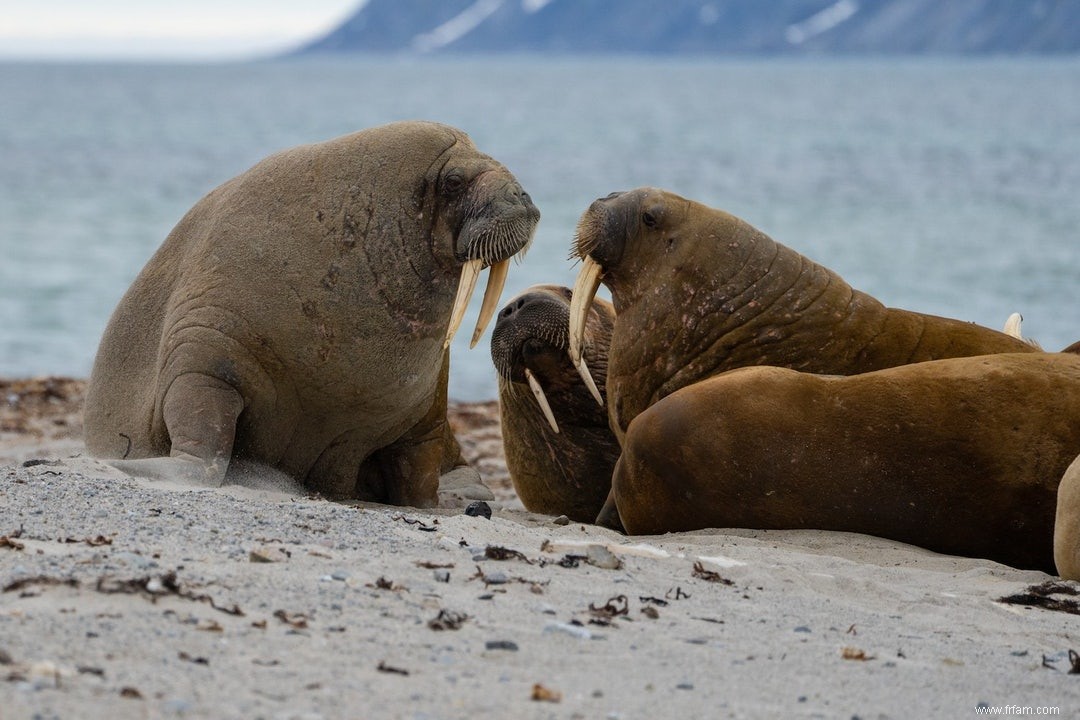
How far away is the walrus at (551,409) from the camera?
679 centimetres

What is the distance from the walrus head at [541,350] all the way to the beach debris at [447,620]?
3055 millimetres

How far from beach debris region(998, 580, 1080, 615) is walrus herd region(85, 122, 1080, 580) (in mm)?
165

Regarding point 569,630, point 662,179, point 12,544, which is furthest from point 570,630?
point 662,179

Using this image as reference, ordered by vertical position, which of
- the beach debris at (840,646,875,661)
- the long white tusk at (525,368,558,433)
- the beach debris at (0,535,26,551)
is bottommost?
the beach debris at (0,535,26,551)

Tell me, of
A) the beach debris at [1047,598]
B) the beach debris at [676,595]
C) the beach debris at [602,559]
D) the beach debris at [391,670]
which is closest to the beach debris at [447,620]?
the beach debris at [391,670]

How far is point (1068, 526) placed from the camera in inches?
193

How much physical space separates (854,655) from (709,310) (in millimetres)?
2887

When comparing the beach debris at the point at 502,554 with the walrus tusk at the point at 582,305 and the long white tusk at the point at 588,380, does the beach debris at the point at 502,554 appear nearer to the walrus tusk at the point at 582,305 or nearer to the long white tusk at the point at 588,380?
the walrus tusk at the point at 582,305

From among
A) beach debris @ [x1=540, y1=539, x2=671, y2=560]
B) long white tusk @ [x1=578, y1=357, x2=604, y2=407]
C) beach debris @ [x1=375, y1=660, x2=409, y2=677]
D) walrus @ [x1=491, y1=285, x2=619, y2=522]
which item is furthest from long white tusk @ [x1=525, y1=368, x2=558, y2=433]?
beach debris @ [x1=375, y1=660, x2=409, y2=677]

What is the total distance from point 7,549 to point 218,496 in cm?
108

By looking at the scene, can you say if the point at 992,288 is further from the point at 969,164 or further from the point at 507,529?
the point at 969,164

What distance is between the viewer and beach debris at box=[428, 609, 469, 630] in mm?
3572

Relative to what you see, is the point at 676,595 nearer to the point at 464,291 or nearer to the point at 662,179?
the point at 464,291

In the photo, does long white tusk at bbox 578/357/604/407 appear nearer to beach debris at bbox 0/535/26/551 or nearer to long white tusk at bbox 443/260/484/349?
long white tusk at bbox 443/260/484/349
